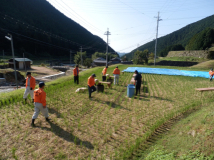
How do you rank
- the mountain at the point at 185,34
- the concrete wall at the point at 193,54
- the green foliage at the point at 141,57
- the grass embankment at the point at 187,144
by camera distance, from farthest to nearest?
1. the mountain at the point at 185,34
2. the green foliage at the point at 141,57
3. the concrete wall at the point at 193,54
4. the grass embankment at the point at 187,144

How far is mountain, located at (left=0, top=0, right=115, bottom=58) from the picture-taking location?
56581 mm

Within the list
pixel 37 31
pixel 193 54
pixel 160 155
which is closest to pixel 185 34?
pixel 193 54

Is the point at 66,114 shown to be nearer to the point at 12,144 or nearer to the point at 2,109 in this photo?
the point at 12,144

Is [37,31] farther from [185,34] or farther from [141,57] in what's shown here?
[185,34]

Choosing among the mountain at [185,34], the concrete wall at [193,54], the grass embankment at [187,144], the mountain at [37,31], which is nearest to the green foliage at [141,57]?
the concrete wall at [193,54]

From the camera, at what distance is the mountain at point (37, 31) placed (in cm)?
5658

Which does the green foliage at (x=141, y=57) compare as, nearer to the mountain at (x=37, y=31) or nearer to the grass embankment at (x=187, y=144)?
the mountain at (x=37, y=31)

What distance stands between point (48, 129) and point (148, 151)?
313cm

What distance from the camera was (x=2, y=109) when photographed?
18.5ft

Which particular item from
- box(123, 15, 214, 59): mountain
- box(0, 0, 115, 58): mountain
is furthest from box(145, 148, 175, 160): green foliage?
box(123, 15, 214, 59): mountain

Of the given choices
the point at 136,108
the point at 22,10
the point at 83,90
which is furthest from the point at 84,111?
the point at 22,10

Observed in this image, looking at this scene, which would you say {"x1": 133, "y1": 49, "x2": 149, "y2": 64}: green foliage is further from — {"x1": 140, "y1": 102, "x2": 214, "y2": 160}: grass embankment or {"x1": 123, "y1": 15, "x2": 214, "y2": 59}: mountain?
{"x1": 140, "y1": 102, "x2": 214, "y2": 160}: grass embankment

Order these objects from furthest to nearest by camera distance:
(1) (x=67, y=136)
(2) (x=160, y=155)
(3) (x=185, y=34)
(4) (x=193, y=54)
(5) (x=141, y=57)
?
(3) (x=185, y=34) → (5) (x=141, y=57) → (4) (x=193, y=54) → (1) (x=67, y=136) → (2) (x=160, y=155)

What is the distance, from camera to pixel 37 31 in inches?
2400
